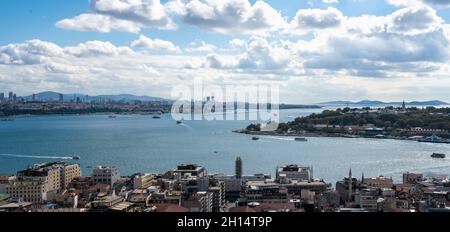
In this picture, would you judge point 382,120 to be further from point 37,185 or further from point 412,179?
point 37,185

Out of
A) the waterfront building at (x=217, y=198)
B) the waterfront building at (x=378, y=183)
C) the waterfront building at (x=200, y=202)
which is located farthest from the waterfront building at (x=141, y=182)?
the waterfront building at (x=378, y=183)

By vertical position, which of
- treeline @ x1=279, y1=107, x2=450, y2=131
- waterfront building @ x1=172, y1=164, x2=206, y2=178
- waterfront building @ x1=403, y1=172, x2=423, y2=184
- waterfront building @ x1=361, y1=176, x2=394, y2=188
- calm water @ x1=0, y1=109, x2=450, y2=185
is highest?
treeline @ x1=279, y1=107, x2=450, y2=131

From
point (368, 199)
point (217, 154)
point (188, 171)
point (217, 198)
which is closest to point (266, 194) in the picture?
point (217, 198)

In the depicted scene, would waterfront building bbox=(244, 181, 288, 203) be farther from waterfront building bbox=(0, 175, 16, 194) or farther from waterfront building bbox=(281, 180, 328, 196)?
waterfront building bbox=(0, 175, 16, 194)

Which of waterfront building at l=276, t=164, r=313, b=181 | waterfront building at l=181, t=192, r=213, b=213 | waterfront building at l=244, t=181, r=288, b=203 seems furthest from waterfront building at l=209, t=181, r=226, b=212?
waterfront building at l=276, t=164, r=313, b=181

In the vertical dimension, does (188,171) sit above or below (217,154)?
above

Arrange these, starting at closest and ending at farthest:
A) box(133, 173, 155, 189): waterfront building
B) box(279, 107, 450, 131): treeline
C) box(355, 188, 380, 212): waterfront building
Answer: box(355, 188, 380, 212): waterfront building
box(133, 173, 155, 189): waterfront building
box(279, 107, 450, 131): treeline

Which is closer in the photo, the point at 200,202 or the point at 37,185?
the point at 200,202

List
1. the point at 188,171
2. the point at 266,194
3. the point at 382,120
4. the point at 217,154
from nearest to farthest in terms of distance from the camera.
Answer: the point at 266,194
the point at 188,171
the point at 217,154
the point at 382,120

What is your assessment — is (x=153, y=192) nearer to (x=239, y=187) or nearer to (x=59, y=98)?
(x=239, y=187)

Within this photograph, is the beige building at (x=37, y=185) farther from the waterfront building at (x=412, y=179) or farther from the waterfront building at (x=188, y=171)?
the waterfront building at (x=412, y=179)
